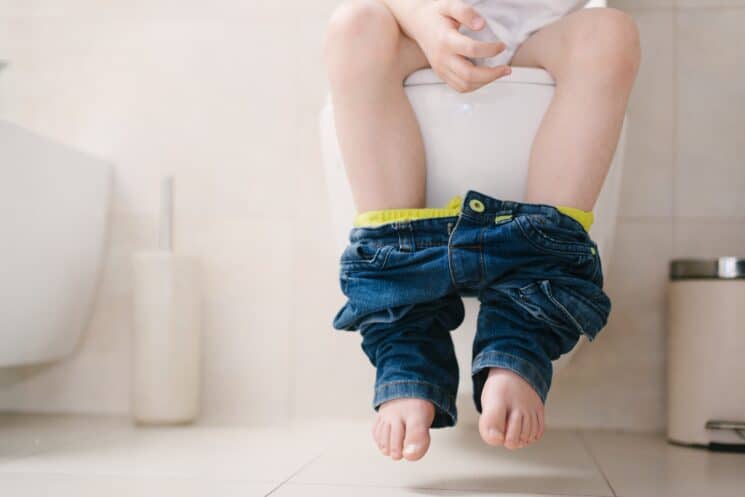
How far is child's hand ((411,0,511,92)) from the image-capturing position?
85 centimetres

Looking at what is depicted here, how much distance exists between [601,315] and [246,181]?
0.82m

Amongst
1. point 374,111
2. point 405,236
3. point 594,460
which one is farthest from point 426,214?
point 594,460

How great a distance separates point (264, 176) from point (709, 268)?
76cm

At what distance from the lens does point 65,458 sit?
3.43 feet

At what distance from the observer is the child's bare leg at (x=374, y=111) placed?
0.92m

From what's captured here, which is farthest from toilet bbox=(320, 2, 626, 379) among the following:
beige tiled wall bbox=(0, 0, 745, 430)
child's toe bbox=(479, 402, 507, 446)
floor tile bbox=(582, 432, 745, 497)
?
beige tiled wall bbox=(0, 0, 745, 430)

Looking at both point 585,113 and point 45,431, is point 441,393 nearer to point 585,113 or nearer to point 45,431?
point 585,113

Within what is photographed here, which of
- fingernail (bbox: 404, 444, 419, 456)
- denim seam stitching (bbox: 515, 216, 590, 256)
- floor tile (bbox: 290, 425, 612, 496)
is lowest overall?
floor tile (bbox: 290, 425, 612, 496)

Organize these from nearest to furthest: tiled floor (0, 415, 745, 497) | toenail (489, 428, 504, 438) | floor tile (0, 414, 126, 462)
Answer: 1. toenail (489, 428, 504, 438)
2. tiled floor (0, 415, 745, 497)
3. floor tile (0, 414, 126, 462)

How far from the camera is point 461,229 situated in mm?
837

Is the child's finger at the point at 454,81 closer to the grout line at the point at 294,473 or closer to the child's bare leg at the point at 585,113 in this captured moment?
the child's bare leg at the point at 585,113

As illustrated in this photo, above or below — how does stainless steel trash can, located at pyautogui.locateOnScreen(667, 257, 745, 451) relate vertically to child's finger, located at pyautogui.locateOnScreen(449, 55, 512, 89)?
below

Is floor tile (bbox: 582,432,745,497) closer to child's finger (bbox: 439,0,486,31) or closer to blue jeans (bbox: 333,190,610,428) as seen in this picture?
blue jeans (bbox: 333,190,610,428)

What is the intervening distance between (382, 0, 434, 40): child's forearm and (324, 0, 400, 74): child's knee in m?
0.02
